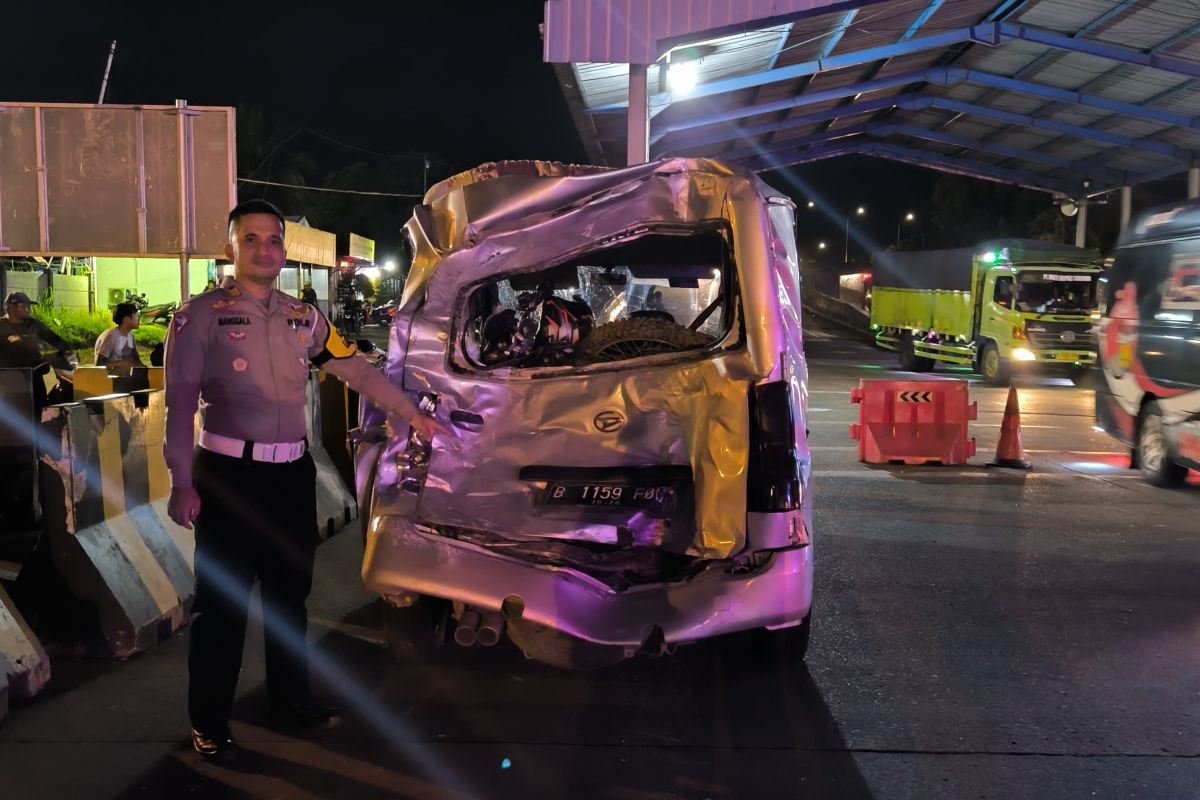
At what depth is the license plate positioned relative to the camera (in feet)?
13.4

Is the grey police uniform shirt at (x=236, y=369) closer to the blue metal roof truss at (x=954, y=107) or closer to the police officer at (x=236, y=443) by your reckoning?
the police officer at (x=236, y=443)

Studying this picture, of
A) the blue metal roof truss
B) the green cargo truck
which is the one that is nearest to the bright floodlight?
the blue metal roof truss

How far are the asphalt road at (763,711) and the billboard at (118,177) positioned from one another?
5.46m

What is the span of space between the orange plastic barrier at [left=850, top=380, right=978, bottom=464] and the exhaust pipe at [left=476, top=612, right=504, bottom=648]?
24.8 feet

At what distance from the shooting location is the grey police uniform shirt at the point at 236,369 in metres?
3.72

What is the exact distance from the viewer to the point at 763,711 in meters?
4.34

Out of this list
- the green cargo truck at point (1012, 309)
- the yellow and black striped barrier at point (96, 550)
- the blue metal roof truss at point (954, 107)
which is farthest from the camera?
the green cargo truck at point (1012, 309)

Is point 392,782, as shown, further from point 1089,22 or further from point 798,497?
point 1089,22

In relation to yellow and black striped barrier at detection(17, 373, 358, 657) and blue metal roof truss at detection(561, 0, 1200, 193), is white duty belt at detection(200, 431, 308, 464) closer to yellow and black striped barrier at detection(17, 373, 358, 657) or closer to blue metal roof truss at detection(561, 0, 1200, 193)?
yellow and black striped barrier at detection(17, 373, 358, 657)

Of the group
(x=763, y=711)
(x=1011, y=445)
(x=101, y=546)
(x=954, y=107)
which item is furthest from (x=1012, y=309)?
(x=101, y=546)

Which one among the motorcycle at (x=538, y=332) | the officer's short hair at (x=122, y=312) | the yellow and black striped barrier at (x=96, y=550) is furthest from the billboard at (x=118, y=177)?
the motorcycle at (x=538, y=332)

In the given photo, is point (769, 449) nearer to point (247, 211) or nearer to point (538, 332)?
point (538, 332)

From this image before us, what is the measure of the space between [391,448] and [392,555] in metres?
0.46

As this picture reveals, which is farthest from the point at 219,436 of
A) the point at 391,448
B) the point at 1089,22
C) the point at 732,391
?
the point at 1089,22
